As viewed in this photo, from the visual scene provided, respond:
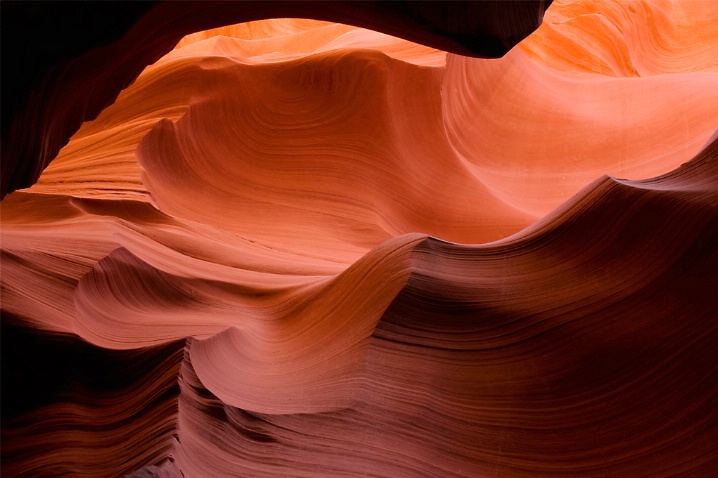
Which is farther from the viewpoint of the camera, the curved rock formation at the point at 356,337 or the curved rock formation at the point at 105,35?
the curved rock formation at the point at 356,337

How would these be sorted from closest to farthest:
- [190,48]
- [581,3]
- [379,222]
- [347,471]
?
[347,471]
[379,222]
[190,48]
[581,3]

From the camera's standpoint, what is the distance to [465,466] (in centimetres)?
103

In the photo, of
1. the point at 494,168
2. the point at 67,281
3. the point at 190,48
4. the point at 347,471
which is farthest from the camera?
the point at 190,48

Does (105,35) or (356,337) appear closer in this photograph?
(105,35)

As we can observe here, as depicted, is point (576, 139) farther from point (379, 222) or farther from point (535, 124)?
point (379, 222)

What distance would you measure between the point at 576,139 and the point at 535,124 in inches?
5.6

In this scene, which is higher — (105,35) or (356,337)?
(105,35)

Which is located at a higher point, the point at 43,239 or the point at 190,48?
the point at 190,48

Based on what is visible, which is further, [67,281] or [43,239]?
[43,239]

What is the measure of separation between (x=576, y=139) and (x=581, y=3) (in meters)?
1.09

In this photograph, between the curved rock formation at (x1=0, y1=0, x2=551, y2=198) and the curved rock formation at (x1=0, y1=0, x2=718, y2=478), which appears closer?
the curved rock formation at (x1=0, y1=0, x2=551, y2=198)

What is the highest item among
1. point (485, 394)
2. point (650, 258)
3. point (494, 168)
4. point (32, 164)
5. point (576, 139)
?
point (576, 139)

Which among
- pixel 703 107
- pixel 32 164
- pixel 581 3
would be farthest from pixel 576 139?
pixel 32 164

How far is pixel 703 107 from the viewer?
7.73ft
